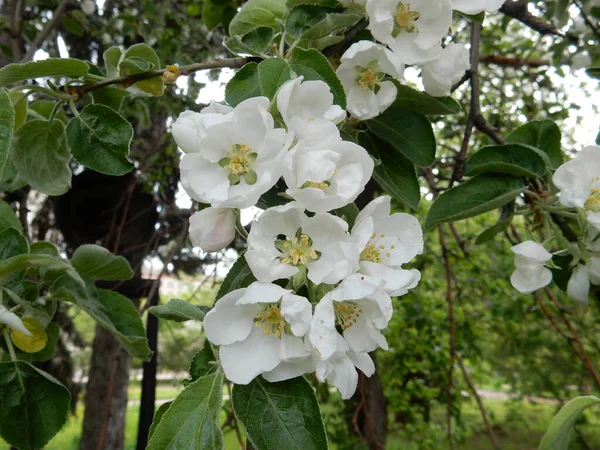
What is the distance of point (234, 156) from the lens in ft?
1.98

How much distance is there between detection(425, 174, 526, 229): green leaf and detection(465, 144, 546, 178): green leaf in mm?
17

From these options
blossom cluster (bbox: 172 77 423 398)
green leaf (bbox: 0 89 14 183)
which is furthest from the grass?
green leaf (bbox: 0 89 14 183)

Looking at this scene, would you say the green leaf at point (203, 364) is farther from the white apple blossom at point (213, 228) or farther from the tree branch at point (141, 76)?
the tree branch at point (141, 76)

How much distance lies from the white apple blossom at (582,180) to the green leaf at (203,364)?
1.92 feet

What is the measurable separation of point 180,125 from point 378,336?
0.32m

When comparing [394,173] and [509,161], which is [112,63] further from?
[509,161]

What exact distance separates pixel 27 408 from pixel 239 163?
2.19 feet

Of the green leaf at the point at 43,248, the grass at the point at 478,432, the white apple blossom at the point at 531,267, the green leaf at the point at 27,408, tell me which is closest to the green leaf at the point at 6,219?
the green leaf at the point at 43,248

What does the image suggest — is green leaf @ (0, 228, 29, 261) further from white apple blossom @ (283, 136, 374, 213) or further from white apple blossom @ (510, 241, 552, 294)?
white apple blossom @ (510, 241, 552, 294)

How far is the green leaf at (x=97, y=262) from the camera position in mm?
1027

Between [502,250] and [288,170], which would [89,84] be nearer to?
[288,170]

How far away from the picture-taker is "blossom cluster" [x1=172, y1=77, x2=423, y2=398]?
0.53 metres

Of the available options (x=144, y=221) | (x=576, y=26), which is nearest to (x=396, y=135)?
(x=144, y=221)

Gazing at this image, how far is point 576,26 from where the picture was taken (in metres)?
2.09
